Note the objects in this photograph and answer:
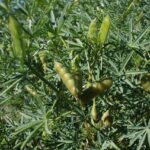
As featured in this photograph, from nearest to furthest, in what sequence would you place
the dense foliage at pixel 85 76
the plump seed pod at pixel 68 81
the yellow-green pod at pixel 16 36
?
the yellow-green pod at pixel 16 36 → the plump seed pod at pixel 68 81 → the dense foliage at pixel 85 76

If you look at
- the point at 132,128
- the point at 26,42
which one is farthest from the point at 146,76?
the point at 26,42

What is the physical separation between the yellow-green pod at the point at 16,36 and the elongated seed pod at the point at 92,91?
0.95 feet

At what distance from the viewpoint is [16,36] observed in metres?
1.30

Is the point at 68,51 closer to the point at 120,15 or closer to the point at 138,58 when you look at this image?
the point at 138,58

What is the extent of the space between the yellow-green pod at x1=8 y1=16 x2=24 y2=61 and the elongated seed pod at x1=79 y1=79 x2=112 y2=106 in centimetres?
29

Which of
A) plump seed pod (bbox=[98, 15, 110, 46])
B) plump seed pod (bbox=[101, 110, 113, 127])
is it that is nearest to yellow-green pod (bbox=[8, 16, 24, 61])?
plump seed pod (bbox=[98, 15, 110, 46])

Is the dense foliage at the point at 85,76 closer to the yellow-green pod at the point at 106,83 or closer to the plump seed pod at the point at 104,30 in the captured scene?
the plump seed pod at the point at 104,30

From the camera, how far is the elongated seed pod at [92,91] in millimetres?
1559

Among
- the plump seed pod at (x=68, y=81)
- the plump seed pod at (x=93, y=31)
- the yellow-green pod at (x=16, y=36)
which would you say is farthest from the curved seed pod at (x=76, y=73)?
the yellow-green pod at (x=16, y=36)

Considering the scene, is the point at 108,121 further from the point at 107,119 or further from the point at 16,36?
the point at 16,36

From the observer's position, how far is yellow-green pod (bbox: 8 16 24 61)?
4.18ft

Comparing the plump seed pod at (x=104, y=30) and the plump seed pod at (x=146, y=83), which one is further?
the plump seed pod at (x=146, y=83)

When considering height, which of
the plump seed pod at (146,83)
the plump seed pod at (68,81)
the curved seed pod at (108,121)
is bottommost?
the curved seed pod at (108,121)

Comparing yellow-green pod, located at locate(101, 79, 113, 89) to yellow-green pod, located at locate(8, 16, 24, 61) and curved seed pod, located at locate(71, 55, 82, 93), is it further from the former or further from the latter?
yellow-green pod, located at locate(8, 16, 24, 61)
